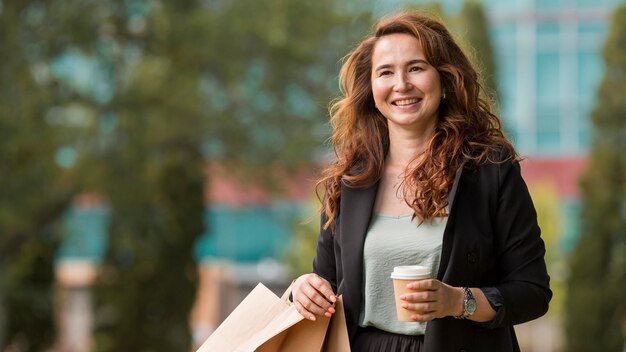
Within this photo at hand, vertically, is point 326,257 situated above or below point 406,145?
below

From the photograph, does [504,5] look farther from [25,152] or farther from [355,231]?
[355,231]

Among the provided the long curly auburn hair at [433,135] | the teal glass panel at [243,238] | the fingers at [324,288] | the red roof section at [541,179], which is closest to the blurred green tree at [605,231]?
the red roof section at [541,179]

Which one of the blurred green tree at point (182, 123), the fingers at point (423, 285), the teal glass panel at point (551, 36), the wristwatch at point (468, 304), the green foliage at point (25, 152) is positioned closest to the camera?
the fingers at point (423, 285)

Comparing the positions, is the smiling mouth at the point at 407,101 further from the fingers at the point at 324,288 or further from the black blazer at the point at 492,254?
the fingers at the point at 324,288

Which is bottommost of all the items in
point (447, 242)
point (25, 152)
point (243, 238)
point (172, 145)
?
point (243, 238)

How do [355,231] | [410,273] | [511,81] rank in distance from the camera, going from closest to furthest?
[410,273] < [355,231] < [511,81]

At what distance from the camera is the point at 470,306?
3156 millimetres

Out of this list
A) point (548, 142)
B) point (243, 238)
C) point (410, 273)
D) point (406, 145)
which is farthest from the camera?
point (243, 238)

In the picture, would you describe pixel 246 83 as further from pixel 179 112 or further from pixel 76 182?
pixel 76 182

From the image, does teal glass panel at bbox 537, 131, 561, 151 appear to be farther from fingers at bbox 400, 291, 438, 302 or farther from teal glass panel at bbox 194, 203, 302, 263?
fingers at bbox 400, 291, 438, 302

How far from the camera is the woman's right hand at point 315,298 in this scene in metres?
3.34

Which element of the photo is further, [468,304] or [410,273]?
[468,304]

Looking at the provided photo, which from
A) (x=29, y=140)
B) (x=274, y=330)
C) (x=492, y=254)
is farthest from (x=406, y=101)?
(x=29, y=140)

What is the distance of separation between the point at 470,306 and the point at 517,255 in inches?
7.7
